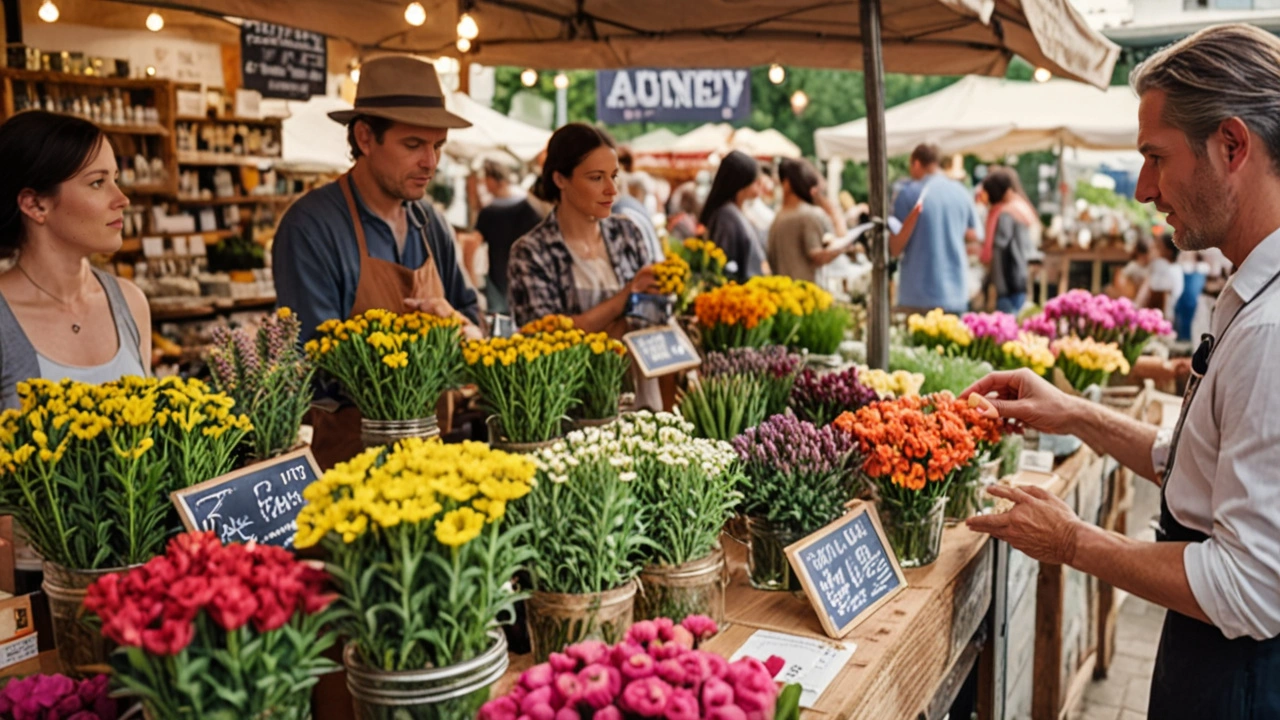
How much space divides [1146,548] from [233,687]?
1.45 metres

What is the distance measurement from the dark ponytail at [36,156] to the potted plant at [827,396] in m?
1.83

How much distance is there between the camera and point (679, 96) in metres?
10.6

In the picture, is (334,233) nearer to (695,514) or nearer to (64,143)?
(64,143)

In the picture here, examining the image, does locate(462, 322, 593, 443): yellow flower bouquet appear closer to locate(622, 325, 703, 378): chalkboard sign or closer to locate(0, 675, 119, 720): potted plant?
locate(622, 325, 703, 378): chalkboard sign

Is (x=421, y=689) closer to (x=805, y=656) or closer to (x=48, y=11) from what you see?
(x=805, y=656)

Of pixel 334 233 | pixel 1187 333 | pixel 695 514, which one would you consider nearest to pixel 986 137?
pixel 1187 333

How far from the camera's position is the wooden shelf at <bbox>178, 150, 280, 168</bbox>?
792cm

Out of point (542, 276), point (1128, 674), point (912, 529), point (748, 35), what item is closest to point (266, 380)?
point (912, 529)

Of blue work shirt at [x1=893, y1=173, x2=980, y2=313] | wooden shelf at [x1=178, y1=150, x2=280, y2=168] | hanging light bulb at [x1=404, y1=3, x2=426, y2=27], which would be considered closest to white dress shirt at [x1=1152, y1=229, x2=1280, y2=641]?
hanging light bulb at [x1=404, y1=3, x2=426, y2=27]

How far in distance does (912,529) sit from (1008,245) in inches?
259

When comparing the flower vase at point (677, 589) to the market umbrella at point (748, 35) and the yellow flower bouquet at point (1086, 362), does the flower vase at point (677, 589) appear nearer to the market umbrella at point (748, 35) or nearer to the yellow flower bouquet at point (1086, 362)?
the market umbrella at point (748, 35)

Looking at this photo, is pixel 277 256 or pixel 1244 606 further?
pixel 277 256

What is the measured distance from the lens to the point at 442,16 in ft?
13.6

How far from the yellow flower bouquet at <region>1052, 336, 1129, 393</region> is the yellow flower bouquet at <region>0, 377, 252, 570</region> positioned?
9.95ft
